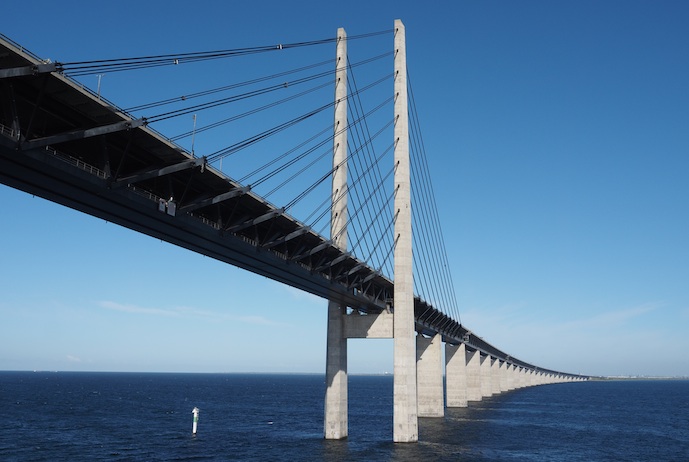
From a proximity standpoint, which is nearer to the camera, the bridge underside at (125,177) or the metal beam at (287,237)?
the bridge underside at (125,177)

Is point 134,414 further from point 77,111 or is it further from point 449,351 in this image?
point 77,111

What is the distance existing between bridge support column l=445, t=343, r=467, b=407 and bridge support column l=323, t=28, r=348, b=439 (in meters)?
48.4

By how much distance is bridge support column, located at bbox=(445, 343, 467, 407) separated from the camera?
306ft

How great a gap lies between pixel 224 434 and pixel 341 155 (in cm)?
2961

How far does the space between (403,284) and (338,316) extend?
646cm

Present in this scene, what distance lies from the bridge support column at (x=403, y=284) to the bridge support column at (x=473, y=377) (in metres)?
66.1

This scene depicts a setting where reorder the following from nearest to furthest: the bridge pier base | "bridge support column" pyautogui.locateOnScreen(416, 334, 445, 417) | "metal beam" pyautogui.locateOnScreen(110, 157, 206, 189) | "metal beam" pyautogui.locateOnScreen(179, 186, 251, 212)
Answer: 1. "metal beam" pyautogui.locateOnScreen(110, 157, 206, 189)
2. "metal beam" pyautogui.locateOnScreen(179, 186, 251, 212)
3. the bridge pier base
4. "bridge support column" pyautogui.locateOnScreen(416, 334, 445, 417)

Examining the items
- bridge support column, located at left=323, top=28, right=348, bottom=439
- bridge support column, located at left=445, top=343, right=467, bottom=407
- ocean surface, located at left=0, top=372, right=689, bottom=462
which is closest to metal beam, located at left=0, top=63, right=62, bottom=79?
bridge support column, located at left=323, top=28, right=348, bottom=439

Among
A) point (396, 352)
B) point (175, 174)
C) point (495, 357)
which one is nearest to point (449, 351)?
point (495, 357)

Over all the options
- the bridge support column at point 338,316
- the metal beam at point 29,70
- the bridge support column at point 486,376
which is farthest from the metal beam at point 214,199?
the bridge support column at point 486,376

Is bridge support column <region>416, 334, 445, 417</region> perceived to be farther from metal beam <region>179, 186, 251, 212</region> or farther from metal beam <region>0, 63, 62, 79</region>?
metal beam <region>0, 63, 62, 79</region>

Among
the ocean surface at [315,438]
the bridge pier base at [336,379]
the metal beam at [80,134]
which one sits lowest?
the ocean surface at [315,438]

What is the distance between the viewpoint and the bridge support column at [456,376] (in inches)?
3674

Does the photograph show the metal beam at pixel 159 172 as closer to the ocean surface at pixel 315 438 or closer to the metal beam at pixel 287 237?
the metal beam at pixel 287 237
